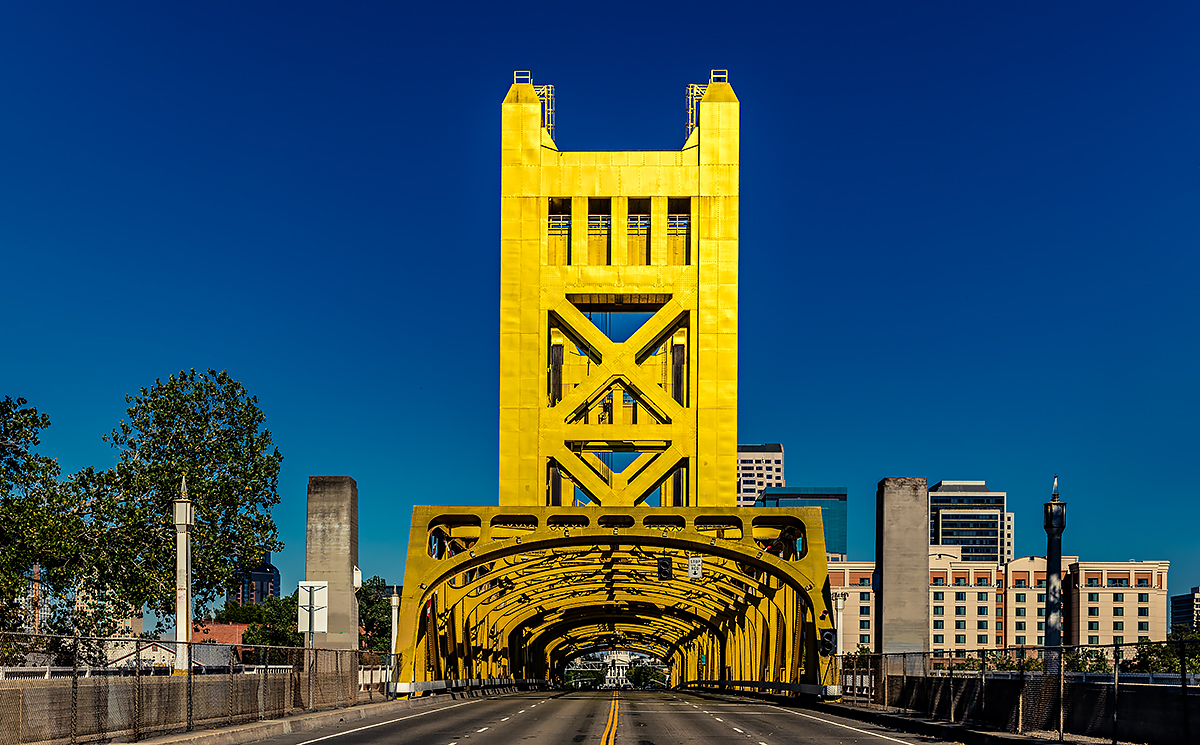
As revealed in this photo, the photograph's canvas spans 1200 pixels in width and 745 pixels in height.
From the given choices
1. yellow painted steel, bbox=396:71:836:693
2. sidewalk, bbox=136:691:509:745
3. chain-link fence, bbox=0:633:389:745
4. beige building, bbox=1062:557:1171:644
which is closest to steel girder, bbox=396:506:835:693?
yellow painted steel, bbox=396:71:836:693

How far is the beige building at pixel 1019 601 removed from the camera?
166 m

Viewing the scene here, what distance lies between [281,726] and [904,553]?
2230 cm

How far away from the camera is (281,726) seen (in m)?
24.3

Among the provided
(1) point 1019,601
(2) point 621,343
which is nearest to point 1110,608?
(1) point 1019,601

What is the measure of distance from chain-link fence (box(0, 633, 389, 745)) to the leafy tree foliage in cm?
1277

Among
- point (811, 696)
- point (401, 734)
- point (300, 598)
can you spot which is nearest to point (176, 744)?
point (401, 734)

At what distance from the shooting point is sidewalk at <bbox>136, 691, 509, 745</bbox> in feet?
66.0

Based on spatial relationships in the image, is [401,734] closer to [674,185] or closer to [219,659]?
[219,659]

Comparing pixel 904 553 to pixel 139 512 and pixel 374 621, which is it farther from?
pixel 374 621

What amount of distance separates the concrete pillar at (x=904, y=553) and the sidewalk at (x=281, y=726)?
1468 centimetres

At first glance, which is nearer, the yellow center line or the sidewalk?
the sidewalk

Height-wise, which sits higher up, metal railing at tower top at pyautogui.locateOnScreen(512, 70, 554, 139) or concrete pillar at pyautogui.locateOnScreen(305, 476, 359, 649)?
metal railing at tower top at pyautogui.locateOnScreen(512, 70, 554, 139)

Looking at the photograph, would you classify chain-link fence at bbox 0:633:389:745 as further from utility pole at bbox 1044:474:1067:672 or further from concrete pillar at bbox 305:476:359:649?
utility pole at bbox 1044:474:1067:672

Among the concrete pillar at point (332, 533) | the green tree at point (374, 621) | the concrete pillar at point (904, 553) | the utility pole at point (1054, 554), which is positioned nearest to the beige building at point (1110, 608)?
the green tree at point (374, 621)
